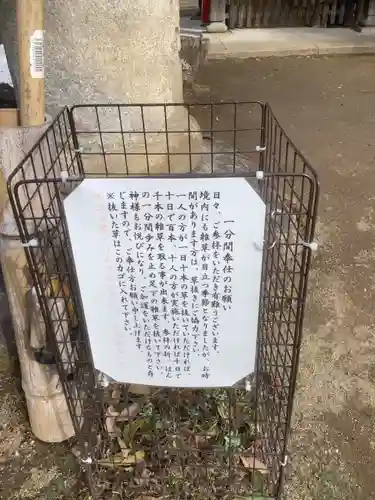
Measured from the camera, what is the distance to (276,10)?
832 centimetres

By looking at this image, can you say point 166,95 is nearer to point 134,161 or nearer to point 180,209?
point 134,161

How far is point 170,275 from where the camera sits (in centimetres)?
135

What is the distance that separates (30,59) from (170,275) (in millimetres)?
871

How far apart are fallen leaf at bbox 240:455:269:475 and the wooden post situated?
1.37 meters

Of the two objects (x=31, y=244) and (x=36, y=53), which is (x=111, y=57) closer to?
(x=36, y=53)

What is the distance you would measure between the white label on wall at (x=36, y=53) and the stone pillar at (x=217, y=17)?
6884 mm

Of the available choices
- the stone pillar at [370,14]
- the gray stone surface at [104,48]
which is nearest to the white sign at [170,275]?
the gray stone surface at [104,48]

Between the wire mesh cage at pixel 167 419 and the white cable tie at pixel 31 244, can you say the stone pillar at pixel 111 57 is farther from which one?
the white cable tie at pixel 31 244

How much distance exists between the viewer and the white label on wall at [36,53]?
1666mm

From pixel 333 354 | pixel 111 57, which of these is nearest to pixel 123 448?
pixel 333 354

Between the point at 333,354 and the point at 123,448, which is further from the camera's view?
the point at 333,354

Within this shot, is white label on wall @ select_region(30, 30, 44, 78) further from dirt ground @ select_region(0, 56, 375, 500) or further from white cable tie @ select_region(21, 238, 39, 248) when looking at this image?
dirt ground @ select_region(0, 56, 375, 500)

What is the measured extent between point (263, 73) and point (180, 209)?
585 cm

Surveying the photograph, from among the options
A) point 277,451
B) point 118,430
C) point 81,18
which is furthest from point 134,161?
point 277,451
